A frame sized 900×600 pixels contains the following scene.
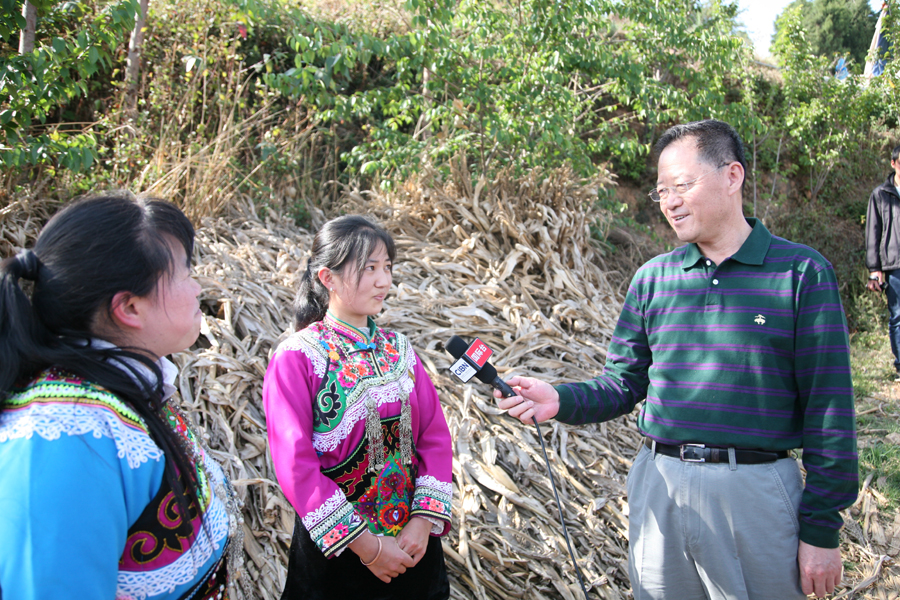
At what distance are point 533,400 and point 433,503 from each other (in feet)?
1.80

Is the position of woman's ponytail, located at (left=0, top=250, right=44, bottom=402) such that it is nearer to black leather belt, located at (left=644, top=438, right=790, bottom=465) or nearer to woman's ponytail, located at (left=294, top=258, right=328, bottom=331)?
woman's ponytail, located at (left=294, top=258, right=328, bottom=331)

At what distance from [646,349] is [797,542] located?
31.7 inches

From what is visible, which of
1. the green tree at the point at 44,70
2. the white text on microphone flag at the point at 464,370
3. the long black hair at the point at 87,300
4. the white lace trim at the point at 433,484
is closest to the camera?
the long black hair at the point at 87,300

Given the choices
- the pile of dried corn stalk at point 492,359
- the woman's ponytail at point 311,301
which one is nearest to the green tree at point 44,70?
the pile of dried corn stalk at point 492,359

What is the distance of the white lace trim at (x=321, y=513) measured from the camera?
199 cm

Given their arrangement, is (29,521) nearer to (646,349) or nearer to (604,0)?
(646,349)

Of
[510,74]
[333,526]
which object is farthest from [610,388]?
[510,74]

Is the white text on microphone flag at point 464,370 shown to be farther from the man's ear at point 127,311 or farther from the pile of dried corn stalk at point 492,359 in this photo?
the pile of dried corn stalk at point 492,359

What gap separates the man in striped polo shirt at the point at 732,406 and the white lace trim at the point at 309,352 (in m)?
0.69

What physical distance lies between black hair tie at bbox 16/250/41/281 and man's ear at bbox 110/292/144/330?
0.52 feet

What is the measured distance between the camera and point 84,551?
1.07 m

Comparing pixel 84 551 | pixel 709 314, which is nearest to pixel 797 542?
pixel 709 314

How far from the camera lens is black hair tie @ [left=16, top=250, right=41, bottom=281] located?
1233 millimetres

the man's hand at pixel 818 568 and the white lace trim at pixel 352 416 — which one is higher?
the white lace trim at pixel 352 416
